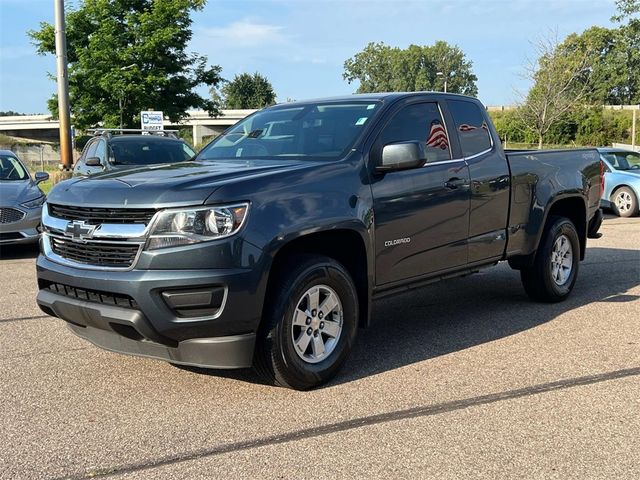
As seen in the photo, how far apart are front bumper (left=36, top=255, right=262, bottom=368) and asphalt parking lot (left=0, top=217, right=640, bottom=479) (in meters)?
0.37

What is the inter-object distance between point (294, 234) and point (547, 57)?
3408 cm

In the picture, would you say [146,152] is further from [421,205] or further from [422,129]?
[421,205]

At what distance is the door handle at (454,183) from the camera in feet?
17.4

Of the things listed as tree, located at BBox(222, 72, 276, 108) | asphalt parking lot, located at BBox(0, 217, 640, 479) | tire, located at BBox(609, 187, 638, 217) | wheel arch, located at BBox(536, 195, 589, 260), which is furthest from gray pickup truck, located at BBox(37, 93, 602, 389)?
tree, located at BBox(222, 72, 276, 108)

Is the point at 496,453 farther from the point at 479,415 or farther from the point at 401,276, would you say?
the point at 401,276

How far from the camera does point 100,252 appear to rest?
3.99 m

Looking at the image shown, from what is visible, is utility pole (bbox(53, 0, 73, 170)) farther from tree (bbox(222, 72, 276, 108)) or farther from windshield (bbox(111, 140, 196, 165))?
tree (bbox(222, 72, 276, 108))

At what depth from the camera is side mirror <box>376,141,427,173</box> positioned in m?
4.60

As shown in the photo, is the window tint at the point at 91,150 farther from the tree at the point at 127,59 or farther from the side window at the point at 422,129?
the tree at the point at 127,59

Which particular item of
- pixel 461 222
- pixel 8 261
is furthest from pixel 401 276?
pixel 8 261

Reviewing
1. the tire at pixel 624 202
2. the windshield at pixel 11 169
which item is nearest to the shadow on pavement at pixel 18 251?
the windshield at pixel 11 169

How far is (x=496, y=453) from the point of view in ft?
11.3

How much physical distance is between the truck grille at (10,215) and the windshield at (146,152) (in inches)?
74.9

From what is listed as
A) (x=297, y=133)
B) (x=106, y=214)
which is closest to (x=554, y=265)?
(x=297, y=133)
